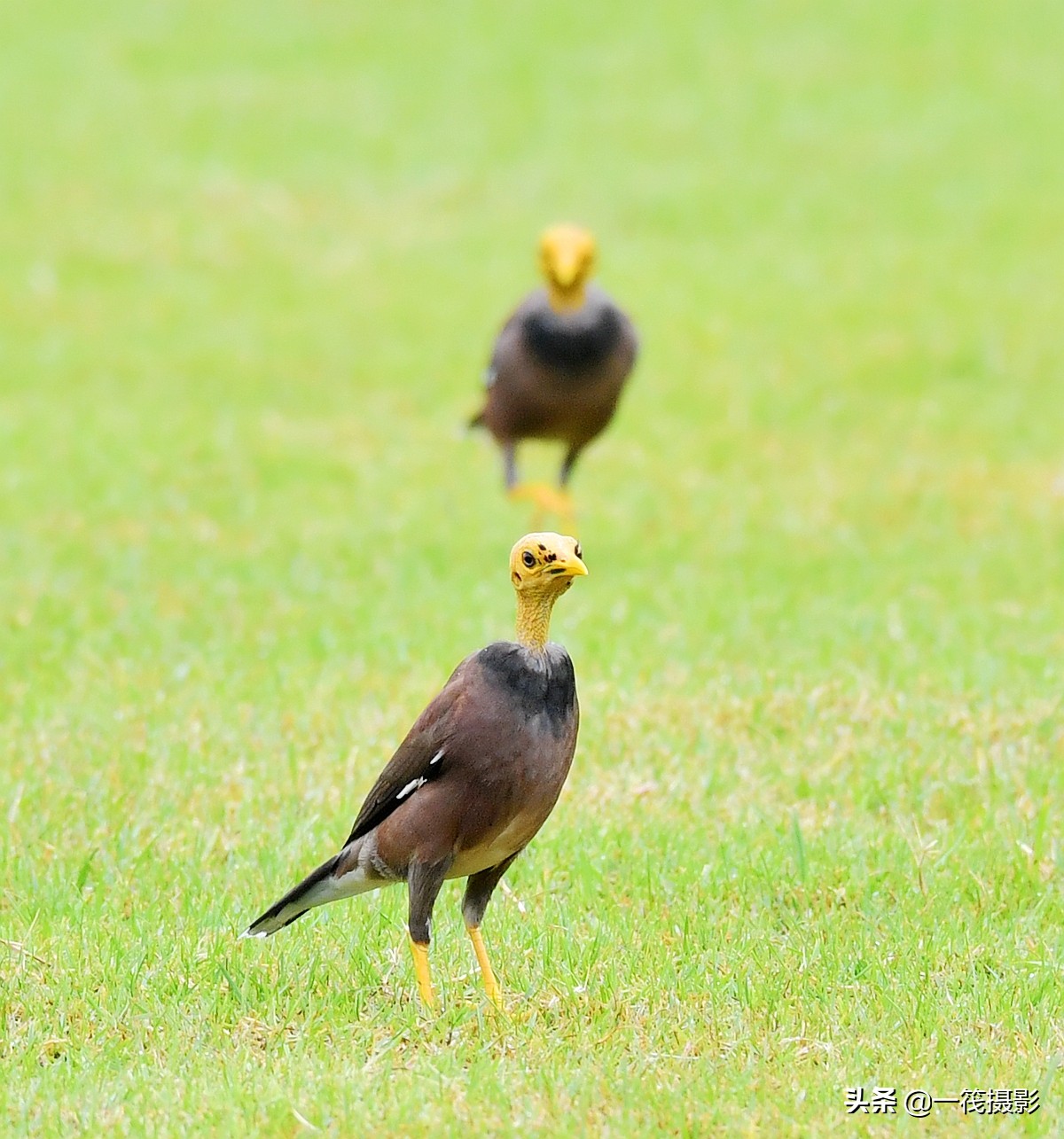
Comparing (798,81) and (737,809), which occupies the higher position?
(798,81)

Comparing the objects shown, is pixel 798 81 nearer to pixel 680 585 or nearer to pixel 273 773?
pixel 680 585

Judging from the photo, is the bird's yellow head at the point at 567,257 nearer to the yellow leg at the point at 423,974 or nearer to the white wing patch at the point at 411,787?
the white wing patch at the point at 411,787

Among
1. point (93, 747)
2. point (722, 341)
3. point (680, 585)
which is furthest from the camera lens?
point (722, 341)

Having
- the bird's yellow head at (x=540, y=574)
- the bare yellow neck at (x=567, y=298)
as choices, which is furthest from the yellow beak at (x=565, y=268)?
the bird's yellow head at (x=540, y=574)

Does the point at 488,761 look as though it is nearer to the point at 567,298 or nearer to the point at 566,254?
the point at 566,254

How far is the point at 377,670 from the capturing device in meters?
7.56

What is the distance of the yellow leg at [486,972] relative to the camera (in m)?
4.42

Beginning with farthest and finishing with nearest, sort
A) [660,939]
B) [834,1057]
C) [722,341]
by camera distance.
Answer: [722,341] < [660,939] < [834,1057]

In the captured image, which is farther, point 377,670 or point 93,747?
point 377,670

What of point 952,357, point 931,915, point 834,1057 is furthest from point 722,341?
point 834,1057

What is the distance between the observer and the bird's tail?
454cm

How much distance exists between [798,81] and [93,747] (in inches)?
704

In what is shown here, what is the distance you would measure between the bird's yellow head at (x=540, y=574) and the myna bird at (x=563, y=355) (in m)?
5.03

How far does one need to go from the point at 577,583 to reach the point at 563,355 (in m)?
1.16
